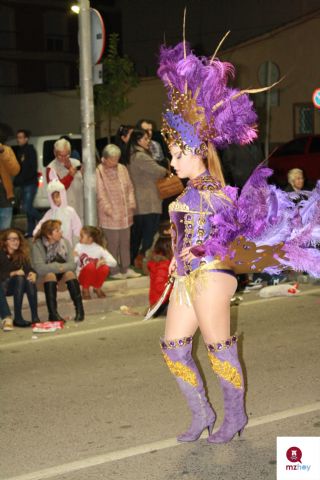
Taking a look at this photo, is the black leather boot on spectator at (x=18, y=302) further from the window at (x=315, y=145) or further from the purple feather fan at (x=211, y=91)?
the window at (x=315, y=145)

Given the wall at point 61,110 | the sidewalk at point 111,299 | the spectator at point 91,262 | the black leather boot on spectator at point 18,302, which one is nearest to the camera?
the black leather boot on spectator at point 18,302

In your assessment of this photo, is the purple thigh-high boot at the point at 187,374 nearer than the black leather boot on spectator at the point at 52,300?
Yes

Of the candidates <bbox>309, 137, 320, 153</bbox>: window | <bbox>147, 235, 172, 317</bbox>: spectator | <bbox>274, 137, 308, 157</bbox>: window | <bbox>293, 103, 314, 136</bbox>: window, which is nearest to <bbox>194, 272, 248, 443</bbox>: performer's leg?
<bbox>147, 235, 172, 317</bbox>: spectator

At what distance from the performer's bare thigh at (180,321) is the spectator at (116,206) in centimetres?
624

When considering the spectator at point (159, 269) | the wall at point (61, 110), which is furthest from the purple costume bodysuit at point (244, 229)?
the wall at point (61, 110)

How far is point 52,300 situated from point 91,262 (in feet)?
3.00

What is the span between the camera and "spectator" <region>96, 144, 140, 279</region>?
461 inches

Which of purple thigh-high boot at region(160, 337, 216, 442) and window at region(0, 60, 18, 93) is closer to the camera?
purple thigh-high boot at region(160, 337, 216, 442)

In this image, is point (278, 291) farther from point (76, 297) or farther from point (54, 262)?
point (54, 262)

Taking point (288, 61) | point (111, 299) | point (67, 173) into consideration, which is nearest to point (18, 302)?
point (111, 299)

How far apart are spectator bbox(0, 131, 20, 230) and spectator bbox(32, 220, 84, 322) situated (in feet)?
5.77

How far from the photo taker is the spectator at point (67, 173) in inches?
474

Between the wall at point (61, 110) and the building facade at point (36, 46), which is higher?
the building facade at point (36, 46)

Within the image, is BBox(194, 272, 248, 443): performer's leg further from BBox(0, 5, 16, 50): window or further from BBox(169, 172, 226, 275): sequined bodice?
BBox(0, 5, 16, 50): window
